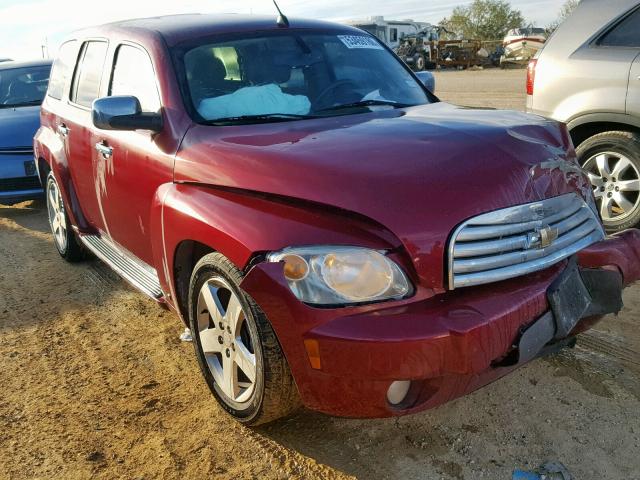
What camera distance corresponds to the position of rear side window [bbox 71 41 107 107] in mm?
4135

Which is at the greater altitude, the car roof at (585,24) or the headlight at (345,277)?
the car roof at (585,24)

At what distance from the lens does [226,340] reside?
2.80m

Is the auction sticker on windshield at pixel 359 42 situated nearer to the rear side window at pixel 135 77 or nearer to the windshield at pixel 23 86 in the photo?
→ the rear side window at pixel 135 77

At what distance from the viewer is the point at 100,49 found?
4.18m

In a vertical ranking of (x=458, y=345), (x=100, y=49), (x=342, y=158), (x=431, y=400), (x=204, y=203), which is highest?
(x=100, y=49)

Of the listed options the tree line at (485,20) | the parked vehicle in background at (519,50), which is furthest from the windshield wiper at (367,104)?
the tree line at (485,20)

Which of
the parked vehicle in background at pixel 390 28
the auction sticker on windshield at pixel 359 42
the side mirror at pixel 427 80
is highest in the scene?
the parked vehicle in background at pixel 390 28

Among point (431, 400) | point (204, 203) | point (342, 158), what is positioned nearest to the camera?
point (431, 400)

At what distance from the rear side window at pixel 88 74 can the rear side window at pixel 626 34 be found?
153 inches

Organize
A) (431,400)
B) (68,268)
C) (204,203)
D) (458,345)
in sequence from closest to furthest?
(458,345)
(431,400)
(204,203)
(68,268)

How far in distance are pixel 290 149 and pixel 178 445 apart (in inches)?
54.2

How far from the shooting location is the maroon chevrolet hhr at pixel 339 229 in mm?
2223

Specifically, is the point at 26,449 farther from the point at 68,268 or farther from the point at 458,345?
the point at 68,268

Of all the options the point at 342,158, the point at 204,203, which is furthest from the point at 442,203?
the point at 204,203
